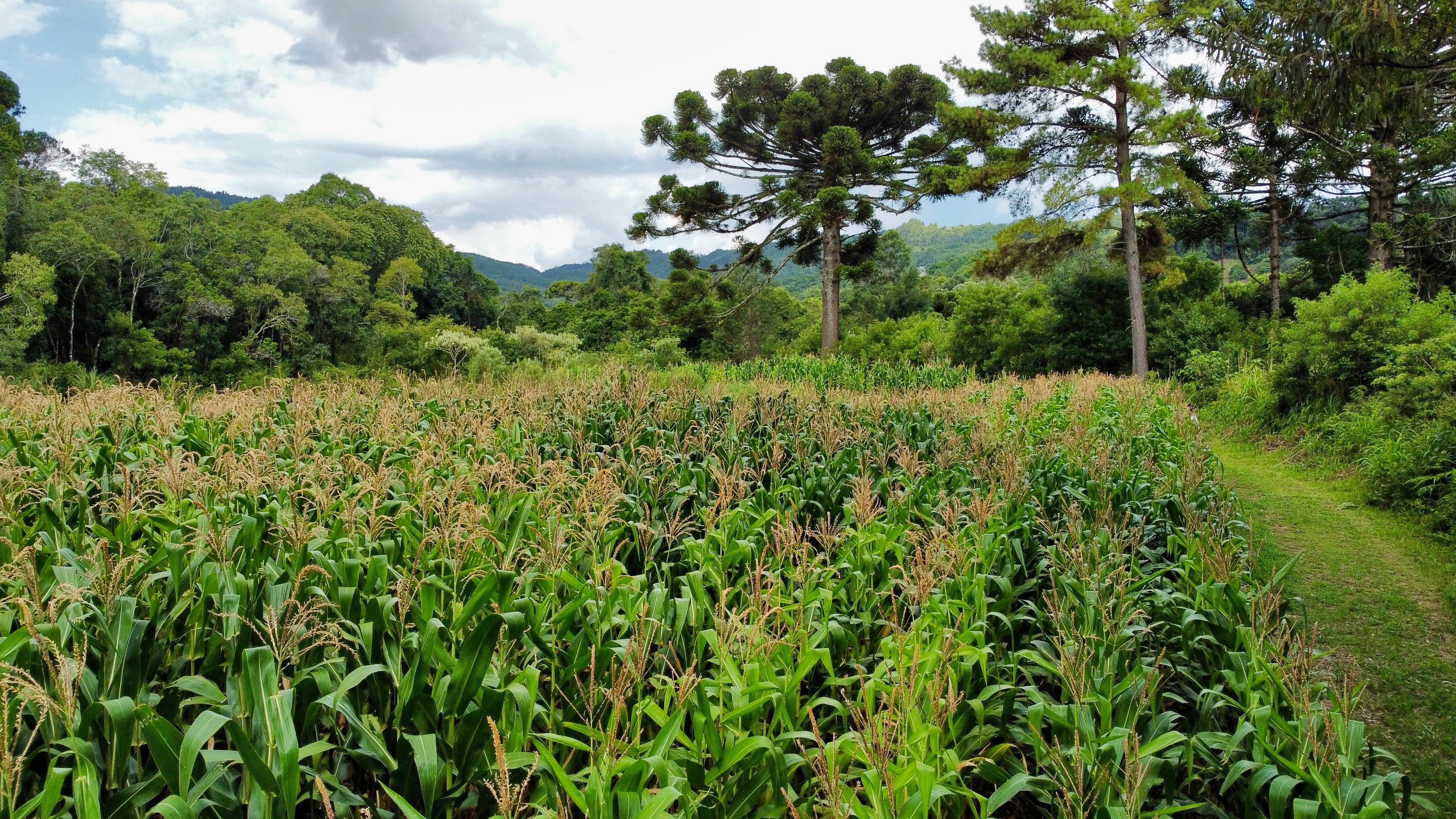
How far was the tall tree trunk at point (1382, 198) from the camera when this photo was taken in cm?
1717

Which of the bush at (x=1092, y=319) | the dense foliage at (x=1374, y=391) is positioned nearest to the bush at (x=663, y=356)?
the bush at (x=1092, y=319)

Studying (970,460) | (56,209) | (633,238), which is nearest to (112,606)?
(970,460)

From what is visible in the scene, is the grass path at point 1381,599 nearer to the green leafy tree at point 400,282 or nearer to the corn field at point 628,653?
the corn field at point 628,653

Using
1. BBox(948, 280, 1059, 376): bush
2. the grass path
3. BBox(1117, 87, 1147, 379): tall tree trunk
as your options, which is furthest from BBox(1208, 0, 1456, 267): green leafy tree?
BBox(948, 280, 1059, 376): bush

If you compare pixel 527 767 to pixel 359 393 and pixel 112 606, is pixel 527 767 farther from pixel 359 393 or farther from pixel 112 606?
pixel 359 393

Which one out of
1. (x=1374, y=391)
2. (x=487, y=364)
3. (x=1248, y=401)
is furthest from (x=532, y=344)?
(x=1374, y=391)

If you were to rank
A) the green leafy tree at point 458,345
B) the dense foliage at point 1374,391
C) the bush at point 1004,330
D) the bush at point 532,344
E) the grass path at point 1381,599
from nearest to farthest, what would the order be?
the grass path at point 1381,599 → the dense foliage at point 1374,391 → the green leafy tree at point 458,345 → the bush at point 1004,330 → the bush at point 532,344

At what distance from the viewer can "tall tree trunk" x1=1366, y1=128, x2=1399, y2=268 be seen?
1717 centimetres

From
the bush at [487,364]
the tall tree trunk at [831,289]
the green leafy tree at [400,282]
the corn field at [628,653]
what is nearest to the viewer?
the corn field at [628,653]

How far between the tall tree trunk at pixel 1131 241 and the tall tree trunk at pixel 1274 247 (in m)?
4.53

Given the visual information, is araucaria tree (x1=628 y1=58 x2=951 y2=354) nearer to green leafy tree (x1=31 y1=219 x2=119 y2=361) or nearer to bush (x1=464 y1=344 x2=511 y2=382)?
bush (x1=464 y1=344 x2=511 y2=382)

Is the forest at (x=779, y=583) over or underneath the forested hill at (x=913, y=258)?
underneath

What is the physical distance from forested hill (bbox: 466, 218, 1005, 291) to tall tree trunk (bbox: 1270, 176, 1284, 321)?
25.4 feet

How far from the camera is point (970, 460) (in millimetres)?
5301
